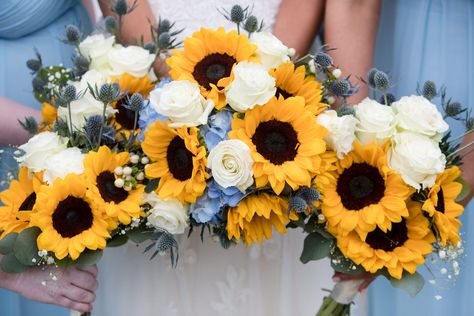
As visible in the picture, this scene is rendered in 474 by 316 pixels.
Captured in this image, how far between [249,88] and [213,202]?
18cm

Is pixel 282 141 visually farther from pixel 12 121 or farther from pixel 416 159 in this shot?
pixel 12 121

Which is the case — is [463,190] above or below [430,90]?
below

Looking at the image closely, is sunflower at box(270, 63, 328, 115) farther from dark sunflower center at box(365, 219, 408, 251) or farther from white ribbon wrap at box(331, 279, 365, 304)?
white ribbon wrap at box(331, 279, 365, 304)

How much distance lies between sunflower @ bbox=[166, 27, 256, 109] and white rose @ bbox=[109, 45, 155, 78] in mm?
127

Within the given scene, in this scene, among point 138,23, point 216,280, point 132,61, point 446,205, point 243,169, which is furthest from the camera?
point 138,23

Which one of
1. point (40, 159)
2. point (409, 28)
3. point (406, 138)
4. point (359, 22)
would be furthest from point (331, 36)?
point (40, 159)

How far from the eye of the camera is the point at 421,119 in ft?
3.21

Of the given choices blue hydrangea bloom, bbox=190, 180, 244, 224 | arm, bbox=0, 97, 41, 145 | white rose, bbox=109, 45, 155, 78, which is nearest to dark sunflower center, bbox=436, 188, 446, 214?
blue hydrangea bloom, bbox=190, 180, 244, 224

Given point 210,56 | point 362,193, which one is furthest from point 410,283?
point 210,56

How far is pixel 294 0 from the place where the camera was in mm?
1404

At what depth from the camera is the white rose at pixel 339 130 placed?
3.12ft

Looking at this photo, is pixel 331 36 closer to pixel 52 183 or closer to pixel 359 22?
pixel 359 22

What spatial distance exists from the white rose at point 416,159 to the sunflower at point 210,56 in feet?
0.89

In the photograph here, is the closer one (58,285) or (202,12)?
(58,285)
